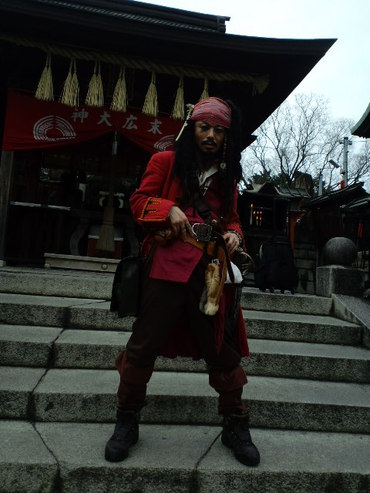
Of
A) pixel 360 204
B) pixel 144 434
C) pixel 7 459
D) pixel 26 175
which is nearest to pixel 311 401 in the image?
pixel 144 434

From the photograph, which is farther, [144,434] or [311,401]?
[311,401]

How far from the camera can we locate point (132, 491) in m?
1.96

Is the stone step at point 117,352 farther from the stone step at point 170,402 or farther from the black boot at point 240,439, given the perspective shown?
the black boot at point 240,439

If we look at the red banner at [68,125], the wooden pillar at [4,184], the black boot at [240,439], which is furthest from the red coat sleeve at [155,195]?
the wooden pillar at [4,184]

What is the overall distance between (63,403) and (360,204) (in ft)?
28.6

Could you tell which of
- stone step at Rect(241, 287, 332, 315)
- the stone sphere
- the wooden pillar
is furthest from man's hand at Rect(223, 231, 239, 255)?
the wooden pillar

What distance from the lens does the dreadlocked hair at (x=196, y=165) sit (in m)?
2.20

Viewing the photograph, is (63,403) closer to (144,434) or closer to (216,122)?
(144,434)

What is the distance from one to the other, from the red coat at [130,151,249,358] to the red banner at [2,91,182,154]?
162 inches

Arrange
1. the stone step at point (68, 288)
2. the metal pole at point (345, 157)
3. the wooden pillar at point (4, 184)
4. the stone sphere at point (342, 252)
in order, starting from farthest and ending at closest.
Result: the metal pole at point (345, 157)
the wooden pillar at point (4, 184)
the stone sphere at point (342, 252)
the stone step at point (68, 288)

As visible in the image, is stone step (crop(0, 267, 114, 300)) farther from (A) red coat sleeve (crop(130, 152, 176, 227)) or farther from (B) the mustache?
(B) the mustache

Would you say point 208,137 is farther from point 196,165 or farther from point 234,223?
point 234,223

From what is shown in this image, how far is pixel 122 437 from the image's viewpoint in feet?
6.80

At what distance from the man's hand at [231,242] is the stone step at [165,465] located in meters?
1.21
